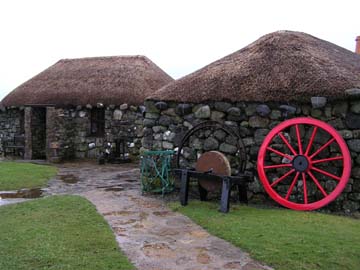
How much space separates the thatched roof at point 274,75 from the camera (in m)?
7.56

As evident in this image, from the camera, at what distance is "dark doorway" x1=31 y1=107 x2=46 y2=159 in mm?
16188

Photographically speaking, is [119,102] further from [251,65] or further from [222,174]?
[222,174]

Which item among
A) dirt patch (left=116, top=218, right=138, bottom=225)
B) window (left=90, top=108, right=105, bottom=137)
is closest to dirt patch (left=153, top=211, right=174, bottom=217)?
dirt patch (left=116, top=218, right=138, bottom=225)

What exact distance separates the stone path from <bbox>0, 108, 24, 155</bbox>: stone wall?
9256 mm

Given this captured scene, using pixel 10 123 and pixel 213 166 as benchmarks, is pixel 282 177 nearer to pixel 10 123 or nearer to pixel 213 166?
pixel 213 166

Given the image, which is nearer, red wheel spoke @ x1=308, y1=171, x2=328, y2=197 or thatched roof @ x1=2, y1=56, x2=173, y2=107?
red wheel spoke @ x1=308, y1=171, x2=328, y2=197

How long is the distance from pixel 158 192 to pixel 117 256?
158 inches

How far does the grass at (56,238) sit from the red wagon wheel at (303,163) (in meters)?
3.24

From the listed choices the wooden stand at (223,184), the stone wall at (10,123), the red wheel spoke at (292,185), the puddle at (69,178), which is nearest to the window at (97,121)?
the stone wall at (10,123)

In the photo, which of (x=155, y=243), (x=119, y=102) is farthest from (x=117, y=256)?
(x=119, y=102)

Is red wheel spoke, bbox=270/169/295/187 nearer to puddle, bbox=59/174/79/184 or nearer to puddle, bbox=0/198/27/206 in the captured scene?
puddle, bbox=0/198/27/206

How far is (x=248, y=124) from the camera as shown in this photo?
7.93 metres

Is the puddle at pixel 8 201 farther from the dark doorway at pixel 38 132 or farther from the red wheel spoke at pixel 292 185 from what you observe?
the dark doorway at pixel 38 132

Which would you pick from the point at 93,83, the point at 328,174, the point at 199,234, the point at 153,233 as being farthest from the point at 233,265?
the point at 93,83
